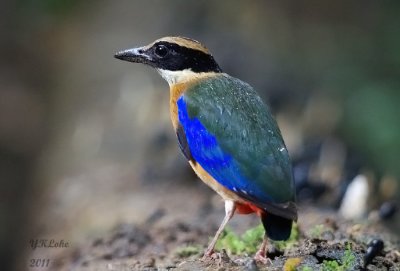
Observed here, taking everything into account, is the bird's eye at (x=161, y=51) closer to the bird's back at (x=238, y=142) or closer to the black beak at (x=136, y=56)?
the black beak at (x=136, y=56)

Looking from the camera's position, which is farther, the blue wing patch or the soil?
the soil

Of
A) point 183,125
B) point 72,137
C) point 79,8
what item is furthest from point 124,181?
point 79,8

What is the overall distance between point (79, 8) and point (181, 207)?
289 inches

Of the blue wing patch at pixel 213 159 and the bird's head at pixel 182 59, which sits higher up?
the bird's head at pixel 182 59

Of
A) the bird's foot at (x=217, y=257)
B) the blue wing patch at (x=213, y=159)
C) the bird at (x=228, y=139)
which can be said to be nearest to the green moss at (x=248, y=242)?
the bird at (x=228, y=139)

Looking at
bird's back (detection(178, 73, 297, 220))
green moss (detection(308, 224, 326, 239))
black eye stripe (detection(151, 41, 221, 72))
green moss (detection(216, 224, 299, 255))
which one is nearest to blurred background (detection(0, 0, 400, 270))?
green moss (detection(308, 224, 326, 239))

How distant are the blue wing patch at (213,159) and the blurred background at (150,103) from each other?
6.83ft

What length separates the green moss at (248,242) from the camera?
20.5 ft

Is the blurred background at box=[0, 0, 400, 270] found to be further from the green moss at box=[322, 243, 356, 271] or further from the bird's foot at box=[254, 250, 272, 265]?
the bird's foot at box=[254, 250, 272, 265]

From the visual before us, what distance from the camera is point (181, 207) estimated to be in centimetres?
812

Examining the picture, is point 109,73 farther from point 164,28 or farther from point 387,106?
point 387,106

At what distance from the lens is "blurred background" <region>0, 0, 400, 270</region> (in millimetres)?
8609

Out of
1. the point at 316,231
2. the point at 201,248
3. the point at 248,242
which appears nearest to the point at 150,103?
the point at 201,248

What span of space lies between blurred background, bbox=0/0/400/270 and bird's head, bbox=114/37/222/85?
1.87 m
